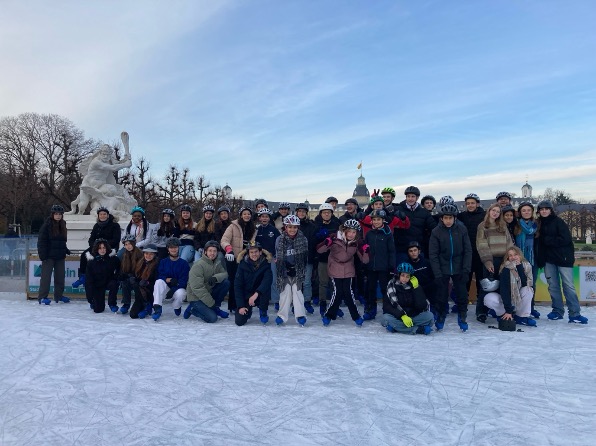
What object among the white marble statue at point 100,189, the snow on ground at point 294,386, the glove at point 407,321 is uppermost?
the white marble statue at point 100,189

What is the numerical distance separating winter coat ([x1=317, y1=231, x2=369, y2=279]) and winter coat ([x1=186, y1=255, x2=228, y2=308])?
163 cm

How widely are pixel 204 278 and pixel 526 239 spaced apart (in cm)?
513

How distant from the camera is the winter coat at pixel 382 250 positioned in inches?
256

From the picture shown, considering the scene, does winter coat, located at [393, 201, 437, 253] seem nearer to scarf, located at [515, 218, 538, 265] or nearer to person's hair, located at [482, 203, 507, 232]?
person's hair, located at [482, 203, 507, 232]

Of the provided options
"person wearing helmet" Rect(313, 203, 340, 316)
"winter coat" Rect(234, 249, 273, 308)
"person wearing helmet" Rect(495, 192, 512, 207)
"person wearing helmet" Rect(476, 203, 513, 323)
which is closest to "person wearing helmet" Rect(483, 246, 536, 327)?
"person wearing helmet" Rect(476, 203, 513, 323)

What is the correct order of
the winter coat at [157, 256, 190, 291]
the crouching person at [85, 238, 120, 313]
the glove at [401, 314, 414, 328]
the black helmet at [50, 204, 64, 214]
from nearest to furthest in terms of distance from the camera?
the glove at [401, 314, 414, 328]
the winter coat at [157, 256, 190, 291]
the crouching person at [85, 238, 120, 313]
the black helmet at [50, 204, 64, 214]

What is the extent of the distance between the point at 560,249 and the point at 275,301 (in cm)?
473

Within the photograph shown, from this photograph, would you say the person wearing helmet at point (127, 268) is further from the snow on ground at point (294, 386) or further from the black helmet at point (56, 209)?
the black helmet at point (56, 209)

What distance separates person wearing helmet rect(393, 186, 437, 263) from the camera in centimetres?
707

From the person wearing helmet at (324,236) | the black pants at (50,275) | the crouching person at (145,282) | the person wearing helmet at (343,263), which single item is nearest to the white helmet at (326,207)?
the person wearing helmet at (324,236)

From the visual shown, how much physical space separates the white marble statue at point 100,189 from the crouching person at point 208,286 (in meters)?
6.90

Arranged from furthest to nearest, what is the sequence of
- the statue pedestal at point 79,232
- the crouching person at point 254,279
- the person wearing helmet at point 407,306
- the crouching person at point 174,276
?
the statue pedestal at point 79,232 → the crouching person at point 174,276 → the crouching person at point 254,279 → the person wearing helmet at point 407,306

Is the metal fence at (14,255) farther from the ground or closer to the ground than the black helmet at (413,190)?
closer to the ground

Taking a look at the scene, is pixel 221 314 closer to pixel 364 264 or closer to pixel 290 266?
pixel 290 266
